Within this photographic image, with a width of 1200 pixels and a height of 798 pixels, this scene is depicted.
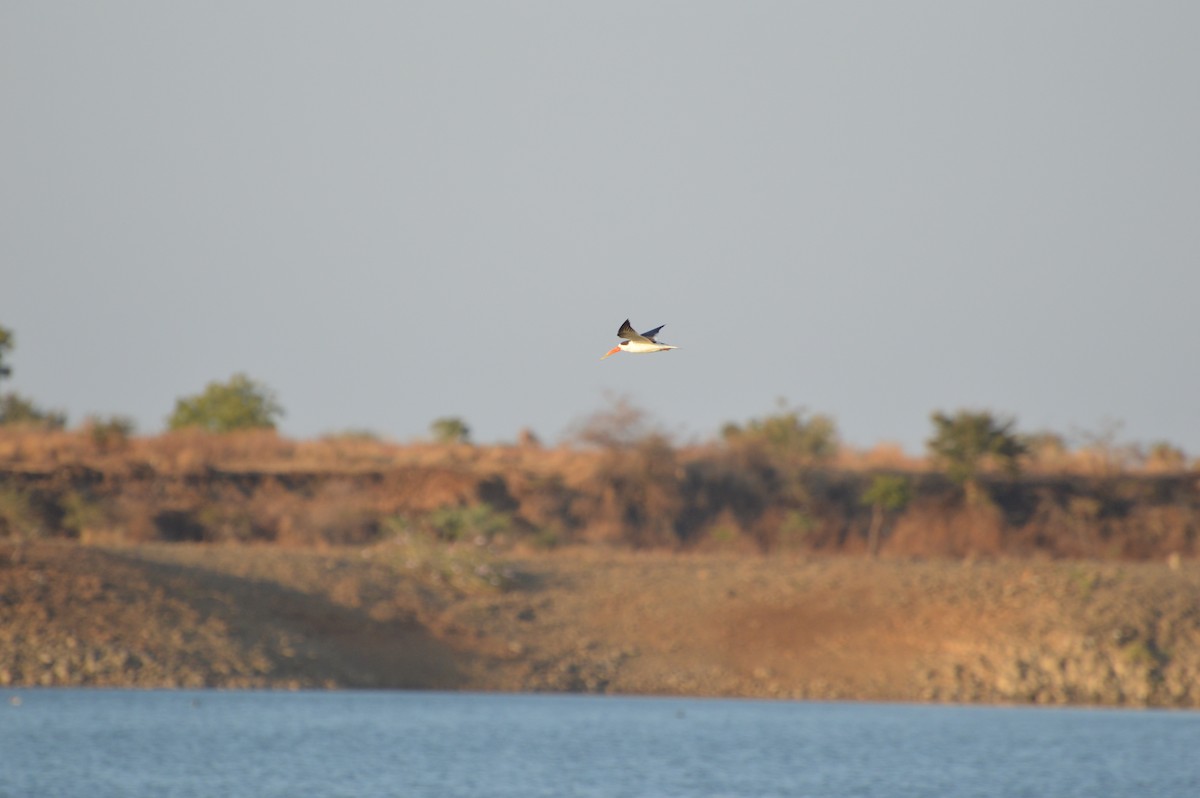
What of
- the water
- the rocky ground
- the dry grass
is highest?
the dry grass

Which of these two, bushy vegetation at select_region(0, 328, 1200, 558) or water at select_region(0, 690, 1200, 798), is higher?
bushy vegetation at select_region(0, 328, 1200, 558)

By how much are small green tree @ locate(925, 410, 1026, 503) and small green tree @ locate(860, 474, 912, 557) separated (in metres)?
2.82

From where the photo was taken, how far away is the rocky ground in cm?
3647

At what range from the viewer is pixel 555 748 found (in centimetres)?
2872

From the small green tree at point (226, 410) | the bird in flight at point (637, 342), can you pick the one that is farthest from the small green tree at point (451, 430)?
the bird in flight at point (637, 342)

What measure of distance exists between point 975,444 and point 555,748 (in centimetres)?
2695

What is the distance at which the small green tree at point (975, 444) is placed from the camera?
52.3m

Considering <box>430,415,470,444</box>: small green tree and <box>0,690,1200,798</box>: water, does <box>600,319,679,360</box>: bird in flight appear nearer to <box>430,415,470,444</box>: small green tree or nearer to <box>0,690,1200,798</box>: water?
<box>0,690,1200,798</box>: water

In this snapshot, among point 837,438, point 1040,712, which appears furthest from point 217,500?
point 1040,712

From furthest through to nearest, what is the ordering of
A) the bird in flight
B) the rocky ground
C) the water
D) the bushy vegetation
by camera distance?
the bushy vegetation → the rocky ground → the water → the bird in flight

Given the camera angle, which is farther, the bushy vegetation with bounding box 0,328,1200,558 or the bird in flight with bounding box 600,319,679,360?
the bushy vegetation with bounding box 0,328,1200,558

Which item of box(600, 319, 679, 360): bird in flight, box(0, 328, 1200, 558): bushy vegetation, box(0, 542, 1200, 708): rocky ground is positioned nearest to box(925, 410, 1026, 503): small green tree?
box(0, 328, 1200, 558): bushy vegetation

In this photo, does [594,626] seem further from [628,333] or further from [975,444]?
[628,333]

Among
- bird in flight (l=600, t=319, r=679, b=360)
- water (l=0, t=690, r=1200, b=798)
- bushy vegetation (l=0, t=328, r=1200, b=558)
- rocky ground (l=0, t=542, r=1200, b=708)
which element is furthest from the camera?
bushy vegetation (l=0, t=328, r=1200, b=558)
